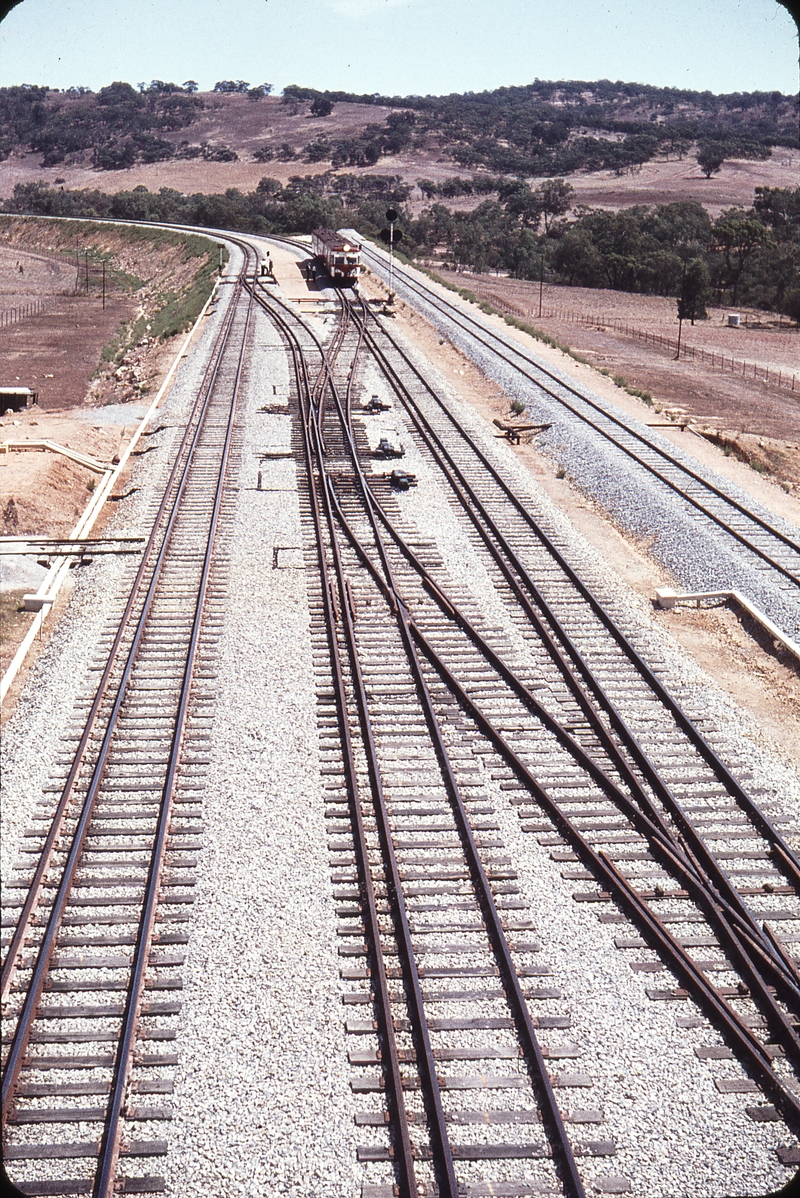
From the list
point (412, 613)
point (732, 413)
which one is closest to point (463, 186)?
point (732, 413)

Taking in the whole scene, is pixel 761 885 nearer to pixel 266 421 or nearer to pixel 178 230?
pixel 266 421

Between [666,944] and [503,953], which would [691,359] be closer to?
[666,944]

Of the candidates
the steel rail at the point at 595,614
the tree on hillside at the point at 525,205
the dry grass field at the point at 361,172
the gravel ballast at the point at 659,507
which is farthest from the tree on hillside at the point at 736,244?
the steel rail at the point at 595,614

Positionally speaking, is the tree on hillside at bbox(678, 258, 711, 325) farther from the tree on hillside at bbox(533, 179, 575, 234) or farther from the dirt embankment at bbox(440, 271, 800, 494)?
the tree on hillside at bbox(533, 179, 575, 234)

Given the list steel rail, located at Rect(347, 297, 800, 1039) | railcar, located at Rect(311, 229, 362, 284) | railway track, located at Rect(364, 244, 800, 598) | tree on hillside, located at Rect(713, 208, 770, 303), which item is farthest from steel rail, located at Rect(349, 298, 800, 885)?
tree on hillside, located at Rect(713, 208, 770, 303)

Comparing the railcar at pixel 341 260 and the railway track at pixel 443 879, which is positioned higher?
the railcar at pixel 341 260

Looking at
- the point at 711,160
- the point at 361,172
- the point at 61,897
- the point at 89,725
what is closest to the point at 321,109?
the point at 361,172

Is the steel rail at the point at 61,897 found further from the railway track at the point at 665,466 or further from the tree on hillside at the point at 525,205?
the tree on hillside at the point at 525,205
